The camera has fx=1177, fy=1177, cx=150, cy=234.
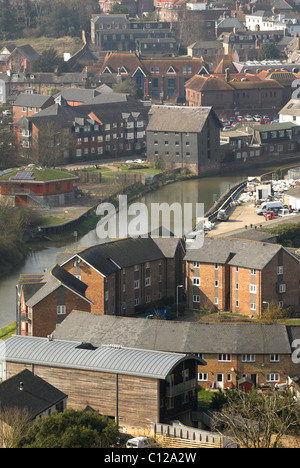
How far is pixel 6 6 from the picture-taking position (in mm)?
95500

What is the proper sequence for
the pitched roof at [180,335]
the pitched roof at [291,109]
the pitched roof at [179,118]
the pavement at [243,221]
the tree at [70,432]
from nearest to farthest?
1. the tree at [70,432]
2. the pitched roof at [180,335]
3. the pavement at [243,221]
4. the pitched roof at [179,118]
5. the pitched roof at [291,109]

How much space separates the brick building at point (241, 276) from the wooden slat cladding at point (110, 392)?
10.3 m

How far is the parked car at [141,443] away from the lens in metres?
24.8

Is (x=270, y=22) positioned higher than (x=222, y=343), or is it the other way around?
(x=270, y=22)

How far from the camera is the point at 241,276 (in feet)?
123

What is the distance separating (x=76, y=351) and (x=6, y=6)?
70851mm

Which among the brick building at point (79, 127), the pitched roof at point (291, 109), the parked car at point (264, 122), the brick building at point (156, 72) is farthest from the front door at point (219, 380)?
the brick building at point (156, 72)

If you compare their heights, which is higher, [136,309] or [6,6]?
[6,6]

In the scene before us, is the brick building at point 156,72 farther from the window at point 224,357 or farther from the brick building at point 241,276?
the window at point 224,357

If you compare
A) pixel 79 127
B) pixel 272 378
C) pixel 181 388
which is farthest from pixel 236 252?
pixel 79 127

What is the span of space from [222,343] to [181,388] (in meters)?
4.06

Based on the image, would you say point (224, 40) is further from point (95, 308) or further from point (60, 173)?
point (95, 308)

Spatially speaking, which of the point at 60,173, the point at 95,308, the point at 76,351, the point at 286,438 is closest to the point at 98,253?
the point at 95,308

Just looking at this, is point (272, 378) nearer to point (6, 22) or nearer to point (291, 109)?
point (291, 109)
